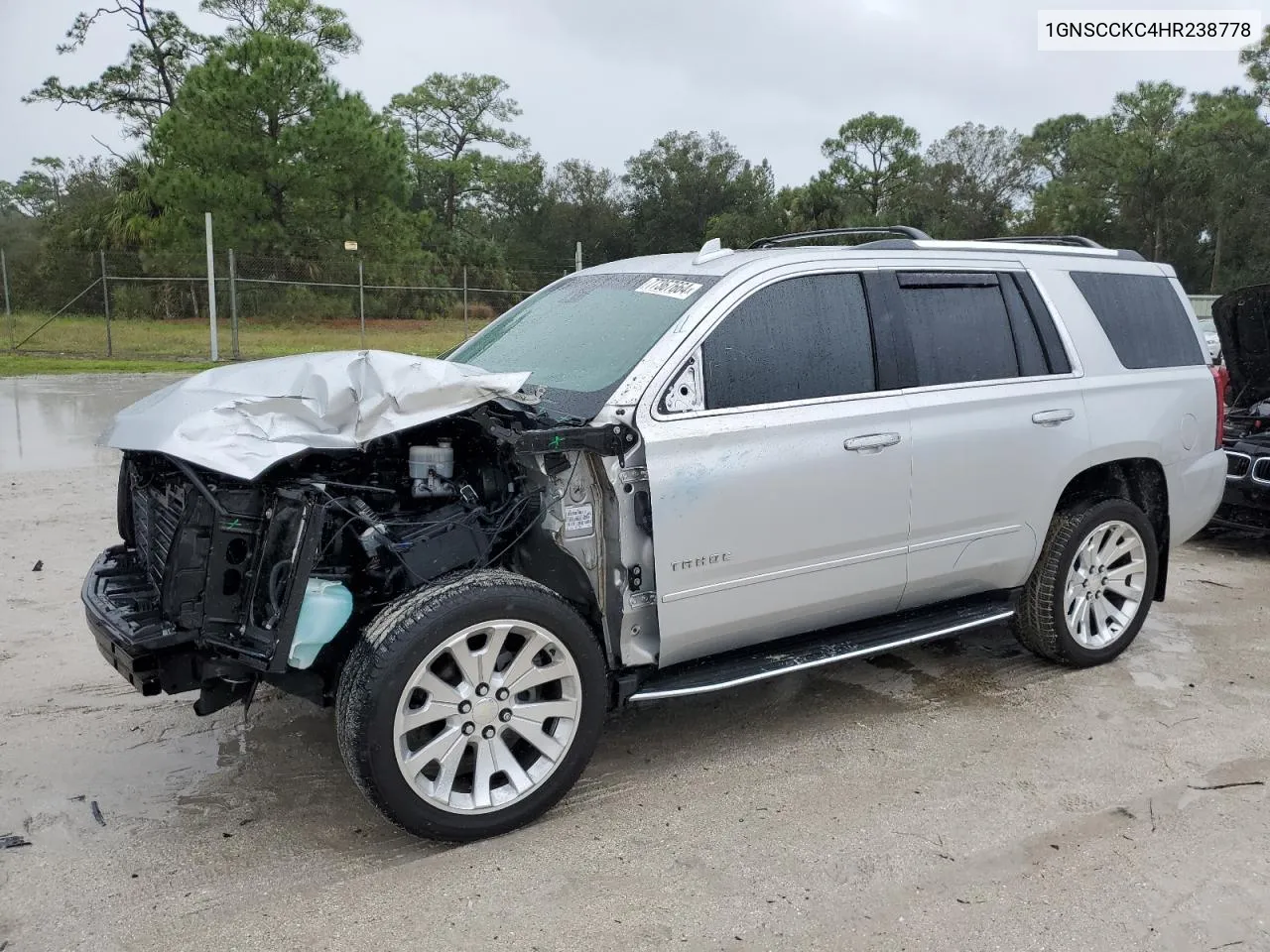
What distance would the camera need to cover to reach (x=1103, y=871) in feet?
10.3

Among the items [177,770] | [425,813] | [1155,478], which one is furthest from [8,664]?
[1155,478]

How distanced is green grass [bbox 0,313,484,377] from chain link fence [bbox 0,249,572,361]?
0.10 ft

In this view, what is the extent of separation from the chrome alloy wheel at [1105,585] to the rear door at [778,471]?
3.64 ft

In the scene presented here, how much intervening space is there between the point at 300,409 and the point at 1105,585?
3.69 metres

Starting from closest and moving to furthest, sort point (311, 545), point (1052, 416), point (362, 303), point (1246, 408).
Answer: point (311, 545) → point (1052, 416) → point (1246, 408) → point (362, 303)

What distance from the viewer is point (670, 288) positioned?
4.01 metres

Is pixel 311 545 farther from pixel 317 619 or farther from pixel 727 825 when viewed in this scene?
pixel 727 825

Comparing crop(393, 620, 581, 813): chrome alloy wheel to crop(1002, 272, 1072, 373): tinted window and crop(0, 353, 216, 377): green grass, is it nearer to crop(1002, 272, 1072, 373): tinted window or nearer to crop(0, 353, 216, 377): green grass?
crop(1002, 272, 1072, 373): tinted window

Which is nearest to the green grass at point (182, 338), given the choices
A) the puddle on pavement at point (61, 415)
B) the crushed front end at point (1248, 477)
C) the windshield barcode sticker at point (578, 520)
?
the puddle on pavement at point (61, 415)

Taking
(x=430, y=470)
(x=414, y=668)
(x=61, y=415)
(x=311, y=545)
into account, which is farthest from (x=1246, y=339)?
(x=61, y=415)

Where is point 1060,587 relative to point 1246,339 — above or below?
below

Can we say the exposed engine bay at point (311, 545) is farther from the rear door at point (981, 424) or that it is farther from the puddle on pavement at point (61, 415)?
the puddle on pavement at point (61, 415)

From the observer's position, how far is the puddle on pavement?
30.6 feet

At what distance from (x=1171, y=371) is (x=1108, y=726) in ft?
5.95
